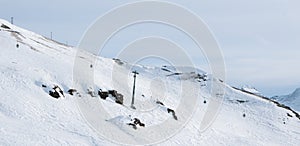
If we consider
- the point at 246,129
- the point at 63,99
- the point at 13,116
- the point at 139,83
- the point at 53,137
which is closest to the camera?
the point at 53,137

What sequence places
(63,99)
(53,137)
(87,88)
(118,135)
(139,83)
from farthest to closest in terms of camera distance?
(139,83) < (87,88) < (63,99) < (118,135) < (53,137)

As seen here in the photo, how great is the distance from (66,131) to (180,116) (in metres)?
22.5

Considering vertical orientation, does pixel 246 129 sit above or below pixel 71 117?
below

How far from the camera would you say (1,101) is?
3919cm

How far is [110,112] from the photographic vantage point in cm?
4703

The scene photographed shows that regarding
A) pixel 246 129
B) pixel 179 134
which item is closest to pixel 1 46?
pixel 179 134

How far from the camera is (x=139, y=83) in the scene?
68.0 metres

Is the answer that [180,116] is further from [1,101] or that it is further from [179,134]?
[1,101]

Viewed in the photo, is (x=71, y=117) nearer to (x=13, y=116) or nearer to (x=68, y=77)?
(x=13, y=116)

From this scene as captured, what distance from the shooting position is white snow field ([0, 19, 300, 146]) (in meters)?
37.7

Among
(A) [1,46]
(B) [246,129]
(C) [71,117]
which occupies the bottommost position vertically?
(B) [246,129]

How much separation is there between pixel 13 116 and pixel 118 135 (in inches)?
368

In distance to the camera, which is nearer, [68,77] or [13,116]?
[13,116]

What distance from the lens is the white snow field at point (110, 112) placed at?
37.7 meters
